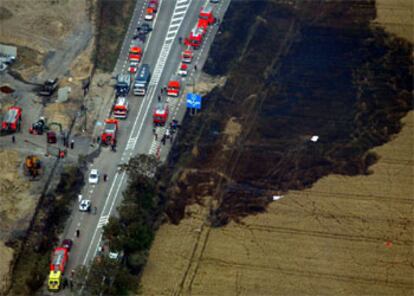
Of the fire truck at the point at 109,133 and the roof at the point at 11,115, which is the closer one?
the fire truck at the point at 109,133

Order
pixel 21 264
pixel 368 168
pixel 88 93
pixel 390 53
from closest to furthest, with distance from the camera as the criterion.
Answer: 1. pixel 21 264
2. pixel 368 168
3. pixel 88 93
4. pixel 390 53

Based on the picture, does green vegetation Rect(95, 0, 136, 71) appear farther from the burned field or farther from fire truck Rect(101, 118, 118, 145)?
fire truck Rect(101, 118, 118, 145)

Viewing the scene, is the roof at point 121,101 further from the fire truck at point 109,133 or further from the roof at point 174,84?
the roof at point 174,84

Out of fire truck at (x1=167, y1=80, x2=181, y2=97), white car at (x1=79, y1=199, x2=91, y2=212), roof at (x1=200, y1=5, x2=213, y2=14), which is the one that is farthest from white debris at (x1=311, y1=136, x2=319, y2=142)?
roof at (x1=200, y1=5, x2=213, y2=14)

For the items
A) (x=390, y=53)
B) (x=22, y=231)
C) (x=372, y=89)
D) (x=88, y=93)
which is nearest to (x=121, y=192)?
(x=22, y=231)

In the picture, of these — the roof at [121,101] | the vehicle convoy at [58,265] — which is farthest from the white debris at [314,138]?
the vehicle convoy at [58,265]

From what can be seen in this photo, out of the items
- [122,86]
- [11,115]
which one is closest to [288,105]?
[122,86]

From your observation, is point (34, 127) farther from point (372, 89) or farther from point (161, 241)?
point (372, 89)

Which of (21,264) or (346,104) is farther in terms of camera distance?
(346,104)
